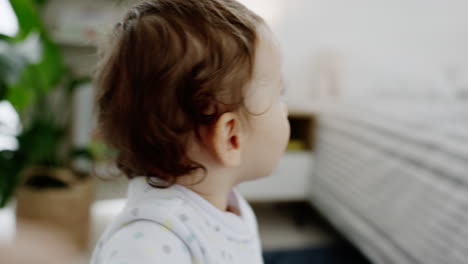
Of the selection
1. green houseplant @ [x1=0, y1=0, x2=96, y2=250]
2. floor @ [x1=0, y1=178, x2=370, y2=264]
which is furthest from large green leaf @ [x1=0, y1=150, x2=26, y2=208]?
floor @ [x1=0, y1=178, x2=370, y2=264]

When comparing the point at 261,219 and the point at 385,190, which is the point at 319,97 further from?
the point at 385,190

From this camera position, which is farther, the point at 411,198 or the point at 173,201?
the point at 411,198

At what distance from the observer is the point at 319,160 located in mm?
1722

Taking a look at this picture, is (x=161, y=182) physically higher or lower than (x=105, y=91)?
lower

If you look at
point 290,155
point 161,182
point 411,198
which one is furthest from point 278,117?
point 290,155

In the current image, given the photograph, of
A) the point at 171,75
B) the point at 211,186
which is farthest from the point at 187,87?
the point at 211,186

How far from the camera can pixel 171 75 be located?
468 mm

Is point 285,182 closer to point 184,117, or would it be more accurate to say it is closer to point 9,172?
point 9,172

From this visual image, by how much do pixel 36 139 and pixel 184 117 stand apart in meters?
1.03

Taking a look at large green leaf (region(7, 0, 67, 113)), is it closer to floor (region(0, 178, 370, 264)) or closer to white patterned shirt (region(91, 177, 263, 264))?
floor (region(0, 178, 370, 264))

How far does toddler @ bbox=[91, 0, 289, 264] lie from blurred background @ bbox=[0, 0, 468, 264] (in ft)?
0.48

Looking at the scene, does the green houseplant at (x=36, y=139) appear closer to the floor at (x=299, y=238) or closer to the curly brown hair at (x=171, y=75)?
the floor at (x=299, y=238)

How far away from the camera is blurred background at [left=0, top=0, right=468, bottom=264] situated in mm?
1071

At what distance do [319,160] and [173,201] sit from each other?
1285 mm
